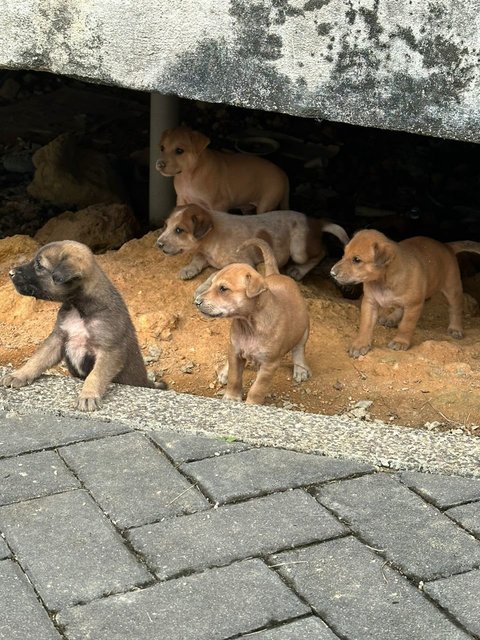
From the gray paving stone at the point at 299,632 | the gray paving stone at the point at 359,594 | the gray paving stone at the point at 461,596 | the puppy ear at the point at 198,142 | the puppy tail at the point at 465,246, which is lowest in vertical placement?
the gray paving stone at the point at 299,632

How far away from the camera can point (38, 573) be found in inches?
133

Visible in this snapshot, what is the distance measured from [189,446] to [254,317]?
68.7 inches

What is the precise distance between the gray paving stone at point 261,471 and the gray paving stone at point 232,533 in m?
0.10

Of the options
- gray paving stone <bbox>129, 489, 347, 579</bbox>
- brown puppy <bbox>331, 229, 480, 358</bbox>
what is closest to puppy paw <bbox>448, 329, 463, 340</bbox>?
brown puppy <bbox>331, 229, 480, 358</bbox>

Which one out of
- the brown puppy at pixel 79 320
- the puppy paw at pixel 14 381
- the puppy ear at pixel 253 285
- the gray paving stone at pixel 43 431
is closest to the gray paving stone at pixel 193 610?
the gray paving stone at pixel 43 431

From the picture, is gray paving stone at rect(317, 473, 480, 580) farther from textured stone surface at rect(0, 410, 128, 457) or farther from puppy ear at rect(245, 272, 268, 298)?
puppy ear at rect(245, 272, 268, 298)

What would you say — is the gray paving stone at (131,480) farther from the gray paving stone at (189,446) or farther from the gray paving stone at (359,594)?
the gray paving stone at (359,594)

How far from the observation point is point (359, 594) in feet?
10.9

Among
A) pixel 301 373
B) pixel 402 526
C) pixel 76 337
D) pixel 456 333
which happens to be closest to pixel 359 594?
pixel 402 526

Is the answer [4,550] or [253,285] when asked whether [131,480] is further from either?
[253,285]

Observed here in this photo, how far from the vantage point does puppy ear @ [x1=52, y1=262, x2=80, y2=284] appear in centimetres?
490

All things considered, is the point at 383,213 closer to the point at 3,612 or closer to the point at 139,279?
the point at 139,279

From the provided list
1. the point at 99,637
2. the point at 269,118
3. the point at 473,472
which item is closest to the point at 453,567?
the point at 473,472

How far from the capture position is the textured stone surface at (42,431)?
4281 mm
